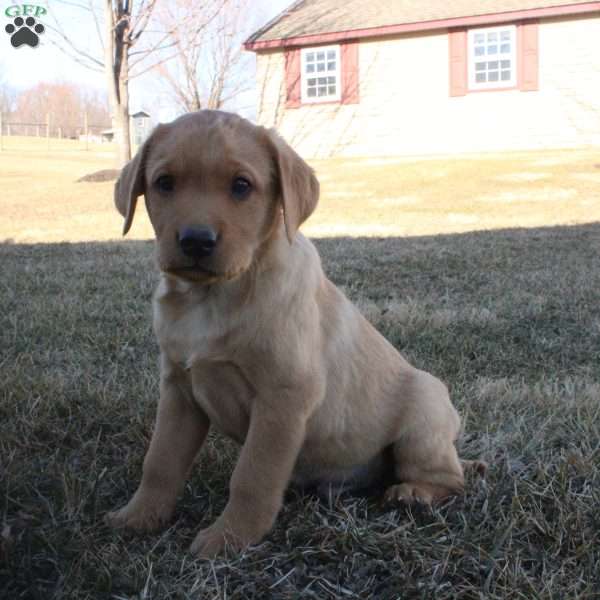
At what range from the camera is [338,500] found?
246 centimetres

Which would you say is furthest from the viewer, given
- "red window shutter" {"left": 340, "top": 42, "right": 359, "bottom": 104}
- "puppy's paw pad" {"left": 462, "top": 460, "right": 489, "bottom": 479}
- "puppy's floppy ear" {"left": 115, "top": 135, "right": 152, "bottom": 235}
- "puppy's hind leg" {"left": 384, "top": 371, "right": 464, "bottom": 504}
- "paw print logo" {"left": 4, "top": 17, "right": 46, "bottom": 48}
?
"red window shutter" {"left": 340, "top": 42, "right": 359, "bottom": 104}

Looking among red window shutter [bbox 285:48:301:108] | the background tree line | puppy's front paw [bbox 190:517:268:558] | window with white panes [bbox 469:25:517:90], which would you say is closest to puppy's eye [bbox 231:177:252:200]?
puppy's front paw [bbox 190:517:268:558]

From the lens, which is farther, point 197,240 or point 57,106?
point 57,106

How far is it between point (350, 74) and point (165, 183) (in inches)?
804

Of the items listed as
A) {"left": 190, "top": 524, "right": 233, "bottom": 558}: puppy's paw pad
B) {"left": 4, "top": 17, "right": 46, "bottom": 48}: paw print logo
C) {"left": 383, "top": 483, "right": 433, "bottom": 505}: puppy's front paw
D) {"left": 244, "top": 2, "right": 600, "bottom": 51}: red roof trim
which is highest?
{"left": 4, "top": 17, "right": 46, "bottom": 48}: paw print logo

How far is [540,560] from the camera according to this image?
6.95ft

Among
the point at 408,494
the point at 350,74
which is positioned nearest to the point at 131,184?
the point at 408,494

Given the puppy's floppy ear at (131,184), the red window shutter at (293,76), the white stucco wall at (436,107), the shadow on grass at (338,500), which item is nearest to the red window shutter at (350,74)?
the white stucco wall at (436,107)

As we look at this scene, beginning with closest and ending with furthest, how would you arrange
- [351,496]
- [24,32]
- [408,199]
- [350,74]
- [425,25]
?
[351,496] → [408,199] → [425,25] → [24,32] → [350,74]

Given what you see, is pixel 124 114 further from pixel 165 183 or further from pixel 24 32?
pixel 165 183

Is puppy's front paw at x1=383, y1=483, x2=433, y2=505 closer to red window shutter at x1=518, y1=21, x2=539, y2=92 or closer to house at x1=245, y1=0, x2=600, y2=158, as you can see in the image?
house at x1=245, y1=0, x2=600, y2=158

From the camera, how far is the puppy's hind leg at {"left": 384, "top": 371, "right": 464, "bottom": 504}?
98.1 inches

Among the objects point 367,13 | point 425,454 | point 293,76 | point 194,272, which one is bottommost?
point 425,454

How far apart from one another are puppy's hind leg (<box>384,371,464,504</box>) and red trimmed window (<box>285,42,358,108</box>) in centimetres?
1998
